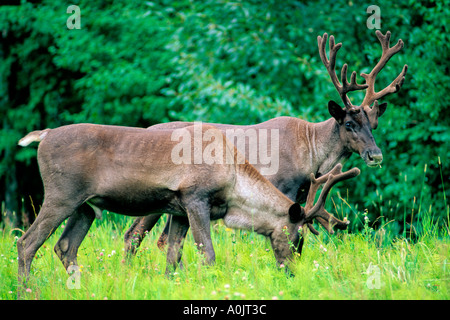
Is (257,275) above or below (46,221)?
below

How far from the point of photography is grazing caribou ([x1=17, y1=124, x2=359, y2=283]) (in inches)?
217

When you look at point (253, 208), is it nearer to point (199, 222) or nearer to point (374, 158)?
point (199, 222)

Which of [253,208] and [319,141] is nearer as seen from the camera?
[253,208]

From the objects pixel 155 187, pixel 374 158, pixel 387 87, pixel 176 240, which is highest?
pixel 387 87

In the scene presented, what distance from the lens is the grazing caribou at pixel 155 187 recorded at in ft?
18.1

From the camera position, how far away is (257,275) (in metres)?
5.15

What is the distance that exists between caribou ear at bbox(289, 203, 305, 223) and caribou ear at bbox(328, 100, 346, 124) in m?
1.57

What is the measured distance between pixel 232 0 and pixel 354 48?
2334mm

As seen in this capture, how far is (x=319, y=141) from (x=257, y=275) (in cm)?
247

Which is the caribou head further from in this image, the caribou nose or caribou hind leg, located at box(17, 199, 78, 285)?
caribou hind leg, located at box(17, 199, 78, 285)

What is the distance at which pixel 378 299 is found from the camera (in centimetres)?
445

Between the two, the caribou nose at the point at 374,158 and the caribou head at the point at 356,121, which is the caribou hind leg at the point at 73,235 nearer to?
the caribou head at the point at 356,121

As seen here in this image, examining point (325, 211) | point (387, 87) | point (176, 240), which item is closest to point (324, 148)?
point (387, 87)

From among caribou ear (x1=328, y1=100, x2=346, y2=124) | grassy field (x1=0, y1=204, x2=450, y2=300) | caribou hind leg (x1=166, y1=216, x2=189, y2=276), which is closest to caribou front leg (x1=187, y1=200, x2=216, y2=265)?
grassy field (x1=0, y1=204, x2=450, y2=300)
